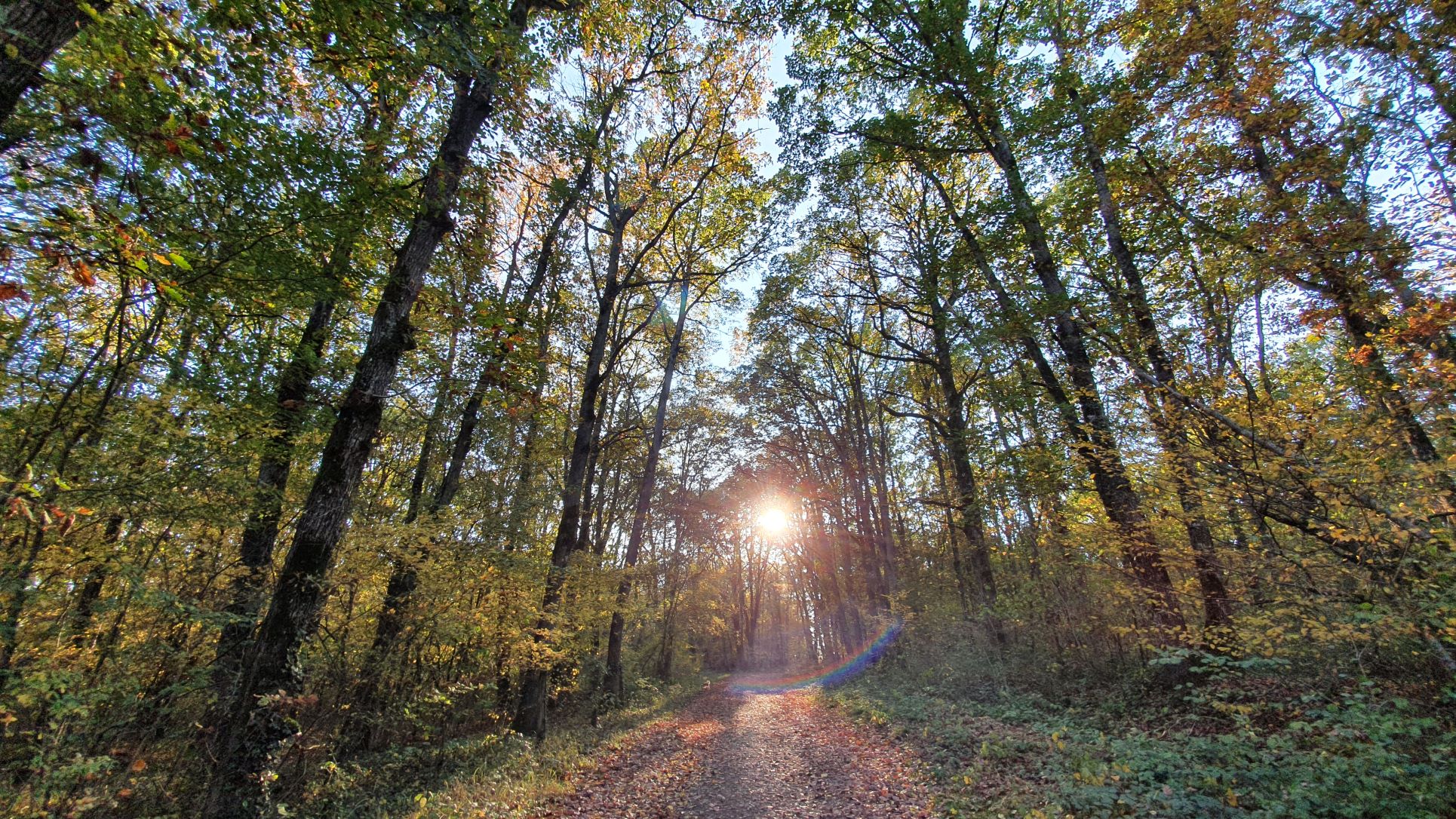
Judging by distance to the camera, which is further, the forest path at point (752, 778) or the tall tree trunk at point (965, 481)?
the tall tree trunk at point (965, 481)

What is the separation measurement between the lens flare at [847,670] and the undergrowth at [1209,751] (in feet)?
33.0

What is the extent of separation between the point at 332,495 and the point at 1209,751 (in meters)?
8.87

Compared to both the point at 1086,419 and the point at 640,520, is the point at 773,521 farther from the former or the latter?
the point at 1086,419

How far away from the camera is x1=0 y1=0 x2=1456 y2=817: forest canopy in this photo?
12.8 ft

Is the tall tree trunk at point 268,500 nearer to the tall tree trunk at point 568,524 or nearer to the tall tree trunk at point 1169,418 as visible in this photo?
the tall tree trunk at point 568,524

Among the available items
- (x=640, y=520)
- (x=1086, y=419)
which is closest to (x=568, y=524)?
(x=640, y=520)

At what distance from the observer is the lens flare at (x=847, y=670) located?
732 inches

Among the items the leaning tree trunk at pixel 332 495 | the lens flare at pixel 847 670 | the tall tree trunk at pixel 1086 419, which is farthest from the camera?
the lens flare at pixel 847 670

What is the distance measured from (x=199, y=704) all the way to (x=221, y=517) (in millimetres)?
2054

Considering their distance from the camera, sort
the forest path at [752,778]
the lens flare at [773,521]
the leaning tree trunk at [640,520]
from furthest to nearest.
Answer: the lens flare at [773,521]
the leaning tree trunk at [640,520]
the forest path at [752,778]

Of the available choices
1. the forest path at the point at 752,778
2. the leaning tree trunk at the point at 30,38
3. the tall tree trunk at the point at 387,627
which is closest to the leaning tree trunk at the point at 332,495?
the tall tree trunk at the point at 387,627

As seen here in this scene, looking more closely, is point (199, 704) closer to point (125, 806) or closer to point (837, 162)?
point (125, 806)

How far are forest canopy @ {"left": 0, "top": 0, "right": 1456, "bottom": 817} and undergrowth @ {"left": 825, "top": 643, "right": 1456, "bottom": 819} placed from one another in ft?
0.21

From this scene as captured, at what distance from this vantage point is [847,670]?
2336 cm
